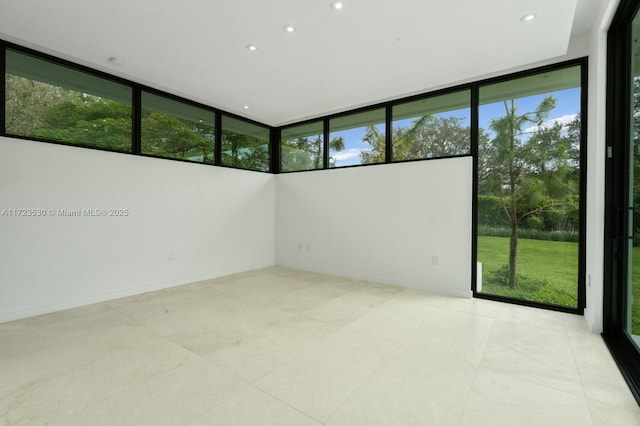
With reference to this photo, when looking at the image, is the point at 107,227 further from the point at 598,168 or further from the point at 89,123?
the point at 598,168

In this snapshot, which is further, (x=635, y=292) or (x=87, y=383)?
(x=635, y=292)

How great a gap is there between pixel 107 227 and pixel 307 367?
3.15 m

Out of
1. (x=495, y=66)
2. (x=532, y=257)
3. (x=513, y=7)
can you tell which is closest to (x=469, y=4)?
(x=513, y=7)

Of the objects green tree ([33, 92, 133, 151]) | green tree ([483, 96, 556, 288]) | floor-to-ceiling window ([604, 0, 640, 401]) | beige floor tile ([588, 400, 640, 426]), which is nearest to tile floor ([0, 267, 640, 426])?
beige floor tile ([588, 400, 640, 426])

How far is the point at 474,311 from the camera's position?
326 centimetres

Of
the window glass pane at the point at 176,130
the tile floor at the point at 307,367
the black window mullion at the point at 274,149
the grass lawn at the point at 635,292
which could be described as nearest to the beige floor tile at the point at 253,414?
the tile floor at the point at 307,367

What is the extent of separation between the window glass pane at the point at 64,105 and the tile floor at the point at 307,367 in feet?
6.68

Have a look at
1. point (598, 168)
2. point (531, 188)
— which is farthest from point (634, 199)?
point (531, 188)

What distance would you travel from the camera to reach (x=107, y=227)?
11.9 feet

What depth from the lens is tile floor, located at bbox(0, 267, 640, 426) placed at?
1.62 m

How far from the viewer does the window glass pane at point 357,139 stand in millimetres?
4668

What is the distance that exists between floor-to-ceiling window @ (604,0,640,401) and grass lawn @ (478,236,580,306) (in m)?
0.74

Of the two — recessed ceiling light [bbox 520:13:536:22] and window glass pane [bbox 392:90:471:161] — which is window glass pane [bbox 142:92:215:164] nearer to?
window glass pane [bbox 392:90:471:161]

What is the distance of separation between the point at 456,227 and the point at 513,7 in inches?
94.7
